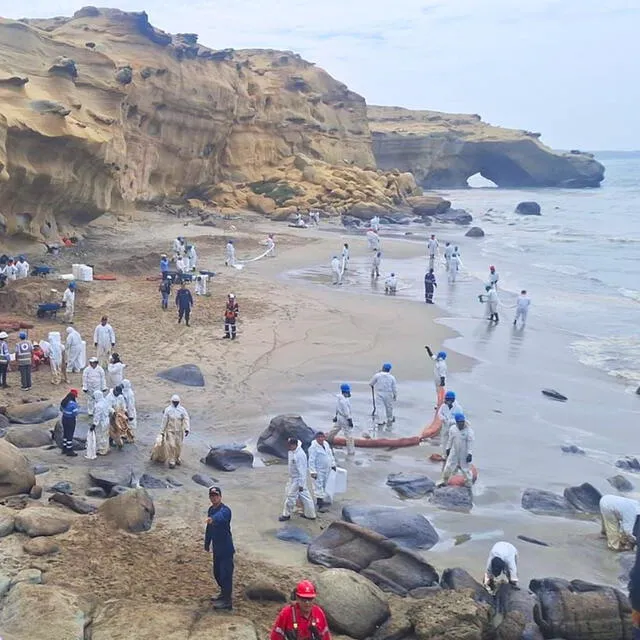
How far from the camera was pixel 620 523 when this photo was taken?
33.8 ft

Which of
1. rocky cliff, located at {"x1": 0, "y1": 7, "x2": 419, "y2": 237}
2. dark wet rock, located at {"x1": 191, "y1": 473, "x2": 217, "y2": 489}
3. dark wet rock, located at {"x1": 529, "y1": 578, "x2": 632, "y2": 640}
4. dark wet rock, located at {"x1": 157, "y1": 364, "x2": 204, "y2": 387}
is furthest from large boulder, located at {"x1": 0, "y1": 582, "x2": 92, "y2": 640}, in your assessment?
rocky cliff, located at {"x1": 0, "y1": 7, "x2": 419, "y2": 237}

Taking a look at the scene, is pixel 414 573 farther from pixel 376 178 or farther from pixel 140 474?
pixel 376 178

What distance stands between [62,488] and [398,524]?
4187 mm

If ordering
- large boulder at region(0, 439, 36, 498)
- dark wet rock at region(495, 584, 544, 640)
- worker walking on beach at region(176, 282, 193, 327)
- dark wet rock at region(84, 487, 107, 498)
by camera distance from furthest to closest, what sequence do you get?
worker walking on beach at region(176, 282, 193, 327)
dark wet rock at region(84, 487, 107, 498)
large boulder at region(0, 439, 36, 498)
dark wet rock at region(495, 584, 544, 640)

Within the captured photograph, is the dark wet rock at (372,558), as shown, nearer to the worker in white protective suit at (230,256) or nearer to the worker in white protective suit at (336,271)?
the worker in white protective suit at (336,271)

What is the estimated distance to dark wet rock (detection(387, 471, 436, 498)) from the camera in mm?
11836

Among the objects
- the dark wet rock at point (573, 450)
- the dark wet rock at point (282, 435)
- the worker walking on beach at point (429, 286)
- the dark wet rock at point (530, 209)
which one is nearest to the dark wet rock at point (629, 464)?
the dark wet rock at point (573, 450)

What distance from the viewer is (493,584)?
875 cm

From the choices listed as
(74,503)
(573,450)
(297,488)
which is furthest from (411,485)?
(74,503)

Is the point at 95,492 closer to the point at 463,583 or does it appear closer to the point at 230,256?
the point at 463,583

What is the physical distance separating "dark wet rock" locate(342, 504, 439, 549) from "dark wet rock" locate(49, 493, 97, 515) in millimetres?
3093

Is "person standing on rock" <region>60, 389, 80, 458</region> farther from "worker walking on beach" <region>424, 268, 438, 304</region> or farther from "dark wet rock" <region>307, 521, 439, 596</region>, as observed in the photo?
"worker walking on beach" <region>424, 268, 438, 304</region>

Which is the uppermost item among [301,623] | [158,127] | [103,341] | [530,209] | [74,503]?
[158,127]

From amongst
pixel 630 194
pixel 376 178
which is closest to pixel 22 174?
pixel 376 178
